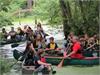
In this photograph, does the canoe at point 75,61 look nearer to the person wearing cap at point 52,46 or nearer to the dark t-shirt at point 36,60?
the person wearing cap at point 52,46

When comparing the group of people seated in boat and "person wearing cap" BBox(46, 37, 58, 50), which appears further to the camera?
"person wearing cap" BBox(46, 37, 58, 50)

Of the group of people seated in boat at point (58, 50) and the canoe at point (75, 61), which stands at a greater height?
the group of people seated in boat at point (58, 50)

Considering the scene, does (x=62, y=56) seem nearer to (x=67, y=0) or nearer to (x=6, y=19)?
(x=67, y=0)

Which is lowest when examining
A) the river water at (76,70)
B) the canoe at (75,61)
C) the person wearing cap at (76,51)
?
the river water at (76,70)

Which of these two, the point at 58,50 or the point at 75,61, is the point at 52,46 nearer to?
the point at 58,50

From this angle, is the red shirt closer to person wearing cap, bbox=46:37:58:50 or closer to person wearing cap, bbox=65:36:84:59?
person wearing cap, bbox=65:36:84:59

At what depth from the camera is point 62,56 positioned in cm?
1517

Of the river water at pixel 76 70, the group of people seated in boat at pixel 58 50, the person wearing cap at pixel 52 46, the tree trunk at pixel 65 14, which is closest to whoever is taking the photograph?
the group of people seated in boat at pixel 58 50

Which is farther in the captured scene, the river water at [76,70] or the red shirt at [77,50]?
the red shirt at [77,50]

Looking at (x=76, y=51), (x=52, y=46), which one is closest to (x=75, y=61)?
(x=76, y=51)

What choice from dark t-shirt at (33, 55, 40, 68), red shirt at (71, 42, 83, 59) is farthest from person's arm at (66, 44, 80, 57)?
dark t-shirt at (33, 55, 40, 68)

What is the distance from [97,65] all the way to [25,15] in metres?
27.5


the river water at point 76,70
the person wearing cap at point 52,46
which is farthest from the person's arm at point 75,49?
the person wearing cap at point 52,46

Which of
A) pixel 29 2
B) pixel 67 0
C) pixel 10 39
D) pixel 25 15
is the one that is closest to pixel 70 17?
pixel 67 0
